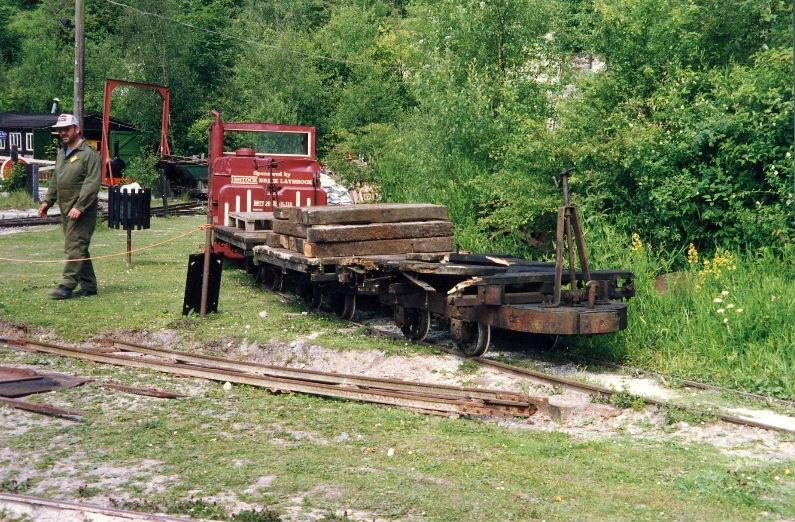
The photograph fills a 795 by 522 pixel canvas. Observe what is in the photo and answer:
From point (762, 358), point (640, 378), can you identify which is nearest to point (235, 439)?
point (640, 378)

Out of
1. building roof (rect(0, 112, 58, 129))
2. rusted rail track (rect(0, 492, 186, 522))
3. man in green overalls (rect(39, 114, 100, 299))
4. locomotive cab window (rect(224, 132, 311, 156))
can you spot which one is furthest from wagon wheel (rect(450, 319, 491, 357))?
building roof (rect(0, 112, 58, 129))

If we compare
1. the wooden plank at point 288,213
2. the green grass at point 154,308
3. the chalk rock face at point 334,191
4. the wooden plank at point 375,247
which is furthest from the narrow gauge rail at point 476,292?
the chalk rock face at point 334,191

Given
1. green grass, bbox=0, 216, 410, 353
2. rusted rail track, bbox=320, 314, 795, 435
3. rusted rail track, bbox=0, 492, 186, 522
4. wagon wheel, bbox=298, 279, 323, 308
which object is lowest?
rusted rail track, bbox=0, 492, 186, 522

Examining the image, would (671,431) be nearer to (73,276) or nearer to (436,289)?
(436,289)

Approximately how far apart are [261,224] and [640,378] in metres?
6.66

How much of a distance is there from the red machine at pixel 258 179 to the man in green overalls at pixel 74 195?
2271 mm

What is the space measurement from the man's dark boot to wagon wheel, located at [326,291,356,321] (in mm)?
3589

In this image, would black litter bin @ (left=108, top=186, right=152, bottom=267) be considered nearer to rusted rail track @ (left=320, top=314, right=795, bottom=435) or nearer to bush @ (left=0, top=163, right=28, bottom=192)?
rusted rail track @ (left=320, top=314, right=795, bottom=435)

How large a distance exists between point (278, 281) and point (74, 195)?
3016mm

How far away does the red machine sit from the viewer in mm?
15461

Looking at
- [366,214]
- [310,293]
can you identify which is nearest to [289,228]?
[366,214]

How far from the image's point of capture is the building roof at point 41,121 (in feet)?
132

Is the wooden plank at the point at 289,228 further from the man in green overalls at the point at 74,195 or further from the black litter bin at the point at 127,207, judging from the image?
the black litter bin at the point at 127,207

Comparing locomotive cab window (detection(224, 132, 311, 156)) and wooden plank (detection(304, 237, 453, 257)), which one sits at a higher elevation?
locomotive cab window (detection(224, 132, 311, 156))
